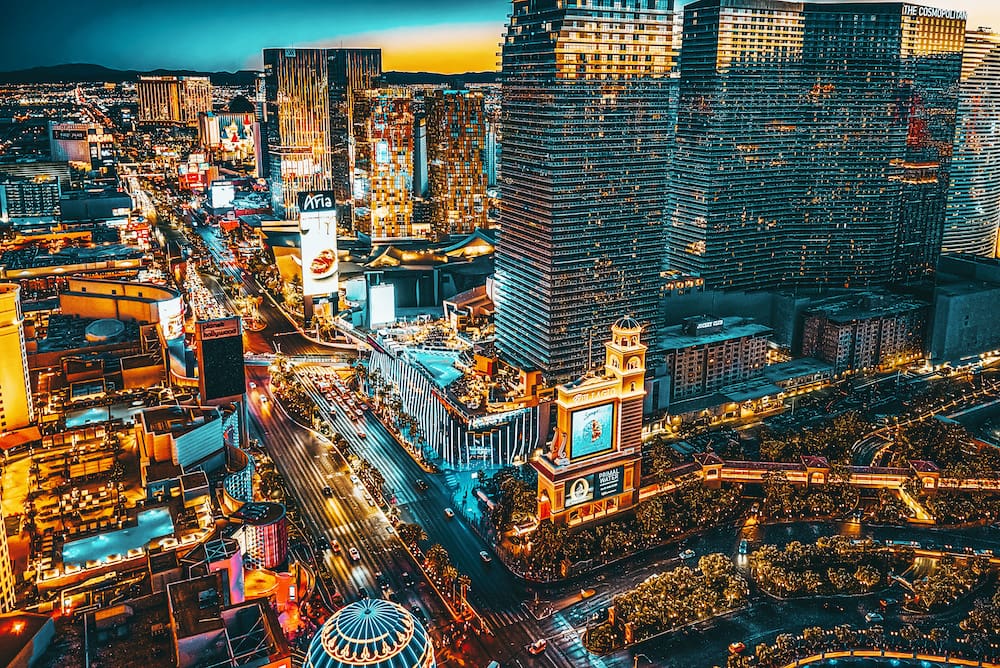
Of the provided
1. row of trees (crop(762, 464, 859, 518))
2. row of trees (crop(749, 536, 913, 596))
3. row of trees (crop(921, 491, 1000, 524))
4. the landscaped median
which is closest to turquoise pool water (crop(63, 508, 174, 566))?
the landscaped median

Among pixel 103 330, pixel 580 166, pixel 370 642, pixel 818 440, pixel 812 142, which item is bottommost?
pixel 818 440

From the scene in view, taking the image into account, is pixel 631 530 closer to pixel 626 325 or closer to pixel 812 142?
pixel 626 325

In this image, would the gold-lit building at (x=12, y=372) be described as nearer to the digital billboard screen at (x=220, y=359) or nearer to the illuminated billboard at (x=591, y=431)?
the digital billboard screen at (x=220, y=359)

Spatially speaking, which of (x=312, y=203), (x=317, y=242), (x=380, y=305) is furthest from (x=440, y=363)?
(x=312, y=203)

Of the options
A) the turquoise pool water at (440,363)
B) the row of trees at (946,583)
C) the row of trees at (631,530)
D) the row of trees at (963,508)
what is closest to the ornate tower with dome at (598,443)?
the row of trees at (631,530)

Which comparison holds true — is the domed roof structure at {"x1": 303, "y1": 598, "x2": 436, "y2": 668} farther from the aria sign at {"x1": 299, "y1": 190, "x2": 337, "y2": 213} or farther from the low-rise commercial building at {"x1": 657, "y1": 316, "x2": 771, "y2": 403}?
the aria sign at {"x1": 299, "y1": 190, "x2": 337, "y2": 213}

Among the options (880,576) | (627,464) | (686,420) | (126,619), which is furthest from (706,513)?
(126,619)
